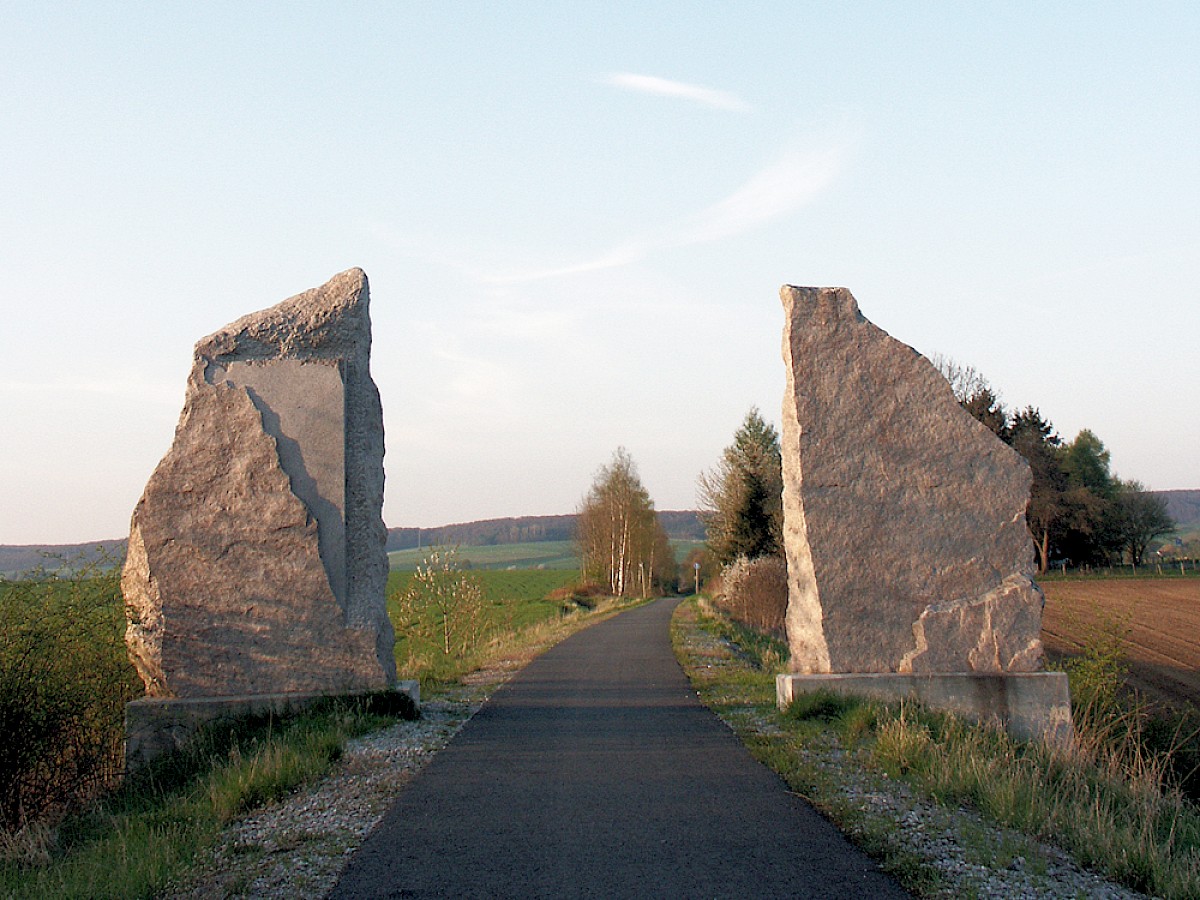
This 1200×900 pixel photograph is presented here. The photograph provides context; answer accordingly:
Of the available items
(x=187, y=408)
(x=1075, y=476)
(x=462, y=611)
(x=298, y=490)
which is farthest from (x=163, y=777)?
(x=1075, y=476)

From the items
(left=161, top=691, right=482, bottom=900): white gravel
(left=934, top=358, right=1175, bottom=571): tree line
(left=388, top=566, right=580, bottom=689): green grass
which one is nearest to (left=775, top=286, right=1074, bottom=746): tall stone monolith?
(left=161, top=691, right=482, bottom=900): white gravel

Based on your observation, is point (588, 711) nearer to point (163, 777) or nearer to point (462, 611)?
point (163, 777)

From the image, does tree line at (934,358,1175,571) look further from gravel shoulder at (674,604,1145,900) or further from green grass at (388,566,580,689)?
gravel shoulder at (674,604,1145,900)

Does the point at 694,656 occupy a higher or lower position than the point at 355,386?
lower

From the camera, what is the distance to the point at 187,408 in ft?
33.3

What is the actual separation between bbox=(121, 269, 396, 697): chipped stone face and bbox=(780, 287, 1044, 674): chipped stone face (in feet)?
15.4

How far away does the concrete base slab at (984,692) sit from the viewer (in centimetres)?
986

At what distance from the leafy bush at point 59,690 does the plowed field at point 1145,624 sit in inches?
419

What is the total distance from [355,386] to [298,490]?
130 centimetres

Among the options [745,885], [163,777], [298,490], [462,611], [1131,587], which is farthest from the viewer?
[1131,587]

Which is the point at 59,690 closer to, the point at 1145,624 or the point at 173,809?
the point at 173,809

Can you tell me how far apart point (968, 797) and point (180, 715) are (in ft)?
24.4

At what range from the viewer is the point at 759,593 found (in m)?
30.3

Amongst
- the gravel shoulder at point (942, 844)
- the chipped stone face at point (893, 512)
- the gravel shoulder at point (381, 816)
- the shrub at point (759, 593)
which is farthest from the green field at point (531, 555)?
the gravel shoulder at point (942, 844)
